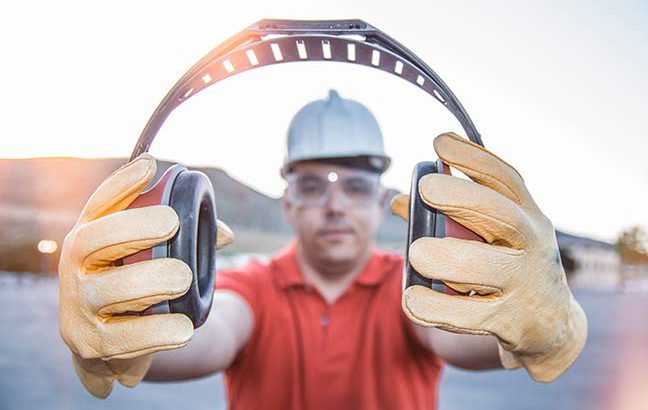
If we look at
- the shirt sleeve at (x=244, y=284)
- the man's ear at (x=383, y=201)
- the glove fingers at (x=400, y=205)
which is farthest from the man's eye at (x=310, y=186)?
the glove fingers at (x=400, y=205)

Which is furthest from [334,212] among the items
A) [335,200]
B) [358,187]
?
[358,187]

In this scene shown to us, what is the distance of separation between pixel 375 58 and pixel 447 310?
22.2 inches

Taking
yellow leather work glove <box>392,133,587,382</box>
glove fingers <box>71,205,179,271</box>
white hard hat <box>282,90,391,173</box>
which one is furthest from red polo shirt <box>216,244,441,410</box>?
glove fingers <box>71,205,179,271</box>

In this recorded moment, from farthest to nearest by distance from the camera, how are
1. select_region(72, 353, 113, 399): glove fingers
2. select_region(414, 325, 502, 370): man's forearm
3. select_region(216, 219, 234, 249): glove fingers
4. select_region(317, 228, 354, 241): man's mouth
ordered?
select_region(317, 228, 354, 241): man's mouth
select_region(414, 325, 502, 370): man's forearm
select_region(216, 219, 234, 249): glove fingers
select_region(72, 353, 113, 399): glove fingers

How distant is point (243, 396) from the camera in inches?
86.7

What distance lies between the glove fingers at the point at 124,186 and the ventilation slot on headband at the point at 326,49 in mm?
435

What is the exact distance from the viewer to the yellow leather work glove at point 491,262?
1.03 metres

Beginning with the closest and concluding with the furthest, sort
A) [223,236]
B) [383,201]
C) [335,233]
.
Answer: [223,236]
[335,233]
[383,201]

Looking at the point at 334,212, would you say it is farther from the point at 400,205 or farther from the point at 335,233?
the point at 400,205

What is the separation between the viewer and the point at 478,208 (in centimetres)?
106

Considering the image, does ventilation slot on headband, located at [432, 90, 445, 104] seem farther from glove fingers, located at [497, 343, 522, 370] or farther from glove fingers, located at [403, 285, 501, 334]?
glove fingers, located at [497, 343, 522, 370]

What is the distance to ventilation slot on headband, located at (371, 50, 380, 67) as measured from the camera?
1168 millimetres

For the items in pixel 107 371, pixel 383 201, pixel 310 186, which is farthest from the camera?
pixel 383 201

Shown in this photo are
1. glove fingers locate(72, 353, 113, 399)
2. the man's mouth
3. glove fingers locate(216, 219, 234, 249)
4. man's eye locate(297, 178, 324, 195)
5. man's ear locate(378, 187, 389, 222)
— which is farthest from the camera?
man's ear locate(378, 187, 389, 222)
